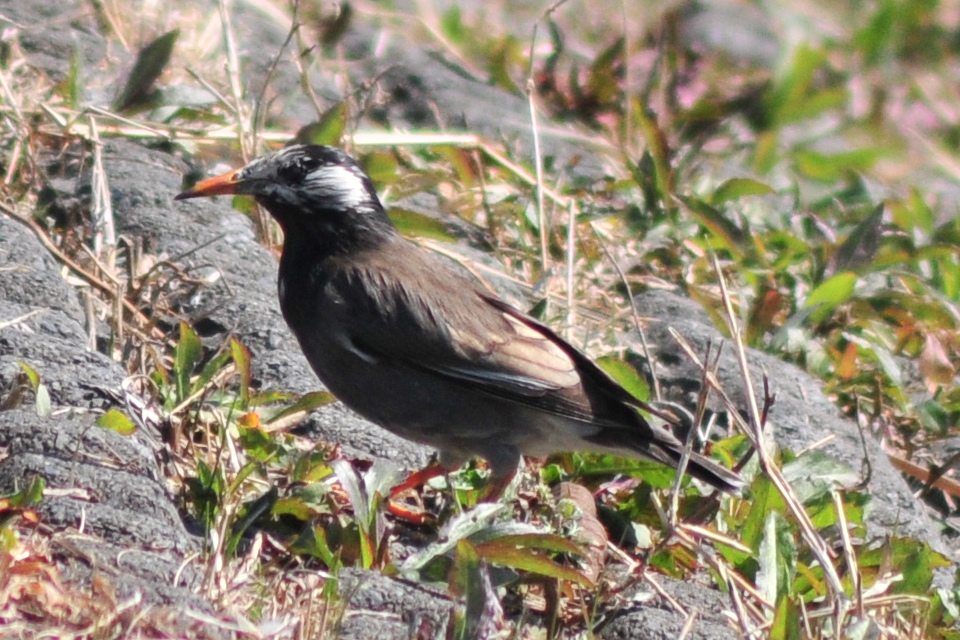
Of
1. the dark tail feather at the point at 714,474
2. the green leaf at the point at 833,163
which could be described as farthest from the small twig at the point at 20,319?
the green leaf at the point at 833,163

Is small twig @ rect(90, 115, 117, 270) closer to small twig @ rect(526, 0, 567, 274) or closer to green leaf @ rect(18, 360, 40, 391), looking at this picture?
green leaf @ rect(18, 360, 40, 391)

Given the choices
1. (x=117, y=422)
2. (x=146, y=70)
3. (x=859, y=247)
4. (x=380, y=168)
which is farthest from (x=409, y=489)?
(x=859, y=247)

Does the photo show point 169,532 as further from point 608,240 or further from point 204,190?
point 608,240

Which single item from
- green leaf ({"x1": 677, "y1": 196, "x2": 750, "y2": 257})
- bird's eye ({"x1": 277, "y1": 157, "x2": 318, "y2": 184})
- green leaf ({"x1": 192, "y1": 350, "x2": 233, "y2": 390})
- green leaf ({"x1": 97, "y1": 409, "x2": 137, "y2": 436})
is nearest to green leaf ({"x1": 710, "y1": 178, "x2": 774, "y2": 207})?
green leaf ({"x1": 677, "y1": 196, "x2": 750, "y2": 257})

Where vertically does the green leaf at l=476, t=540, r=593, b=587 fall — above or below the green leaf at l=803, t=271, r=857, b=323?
above

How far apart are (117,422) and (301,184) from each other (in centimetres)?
127

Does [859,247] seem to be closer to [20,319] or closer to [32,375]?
[20,319]

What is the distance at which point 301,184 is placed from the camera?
4.91 metres

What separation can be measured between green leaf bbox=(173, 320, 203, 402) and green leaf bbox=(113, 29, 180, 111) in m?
1.70

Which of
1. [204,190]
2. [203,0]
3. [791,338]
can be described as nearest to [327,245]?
[204,190]

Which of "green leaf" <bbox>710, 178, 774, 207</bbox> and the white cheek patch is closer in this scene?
the white cheek patch

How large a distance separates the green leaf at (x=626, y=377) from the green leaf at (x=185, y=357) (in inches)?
53.0

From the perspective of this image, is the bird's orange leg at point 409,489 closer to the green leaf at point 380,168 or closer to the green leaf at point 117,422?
the green leaf at point 117,422

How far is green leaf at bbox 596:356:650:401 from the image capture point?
497 centimetres
